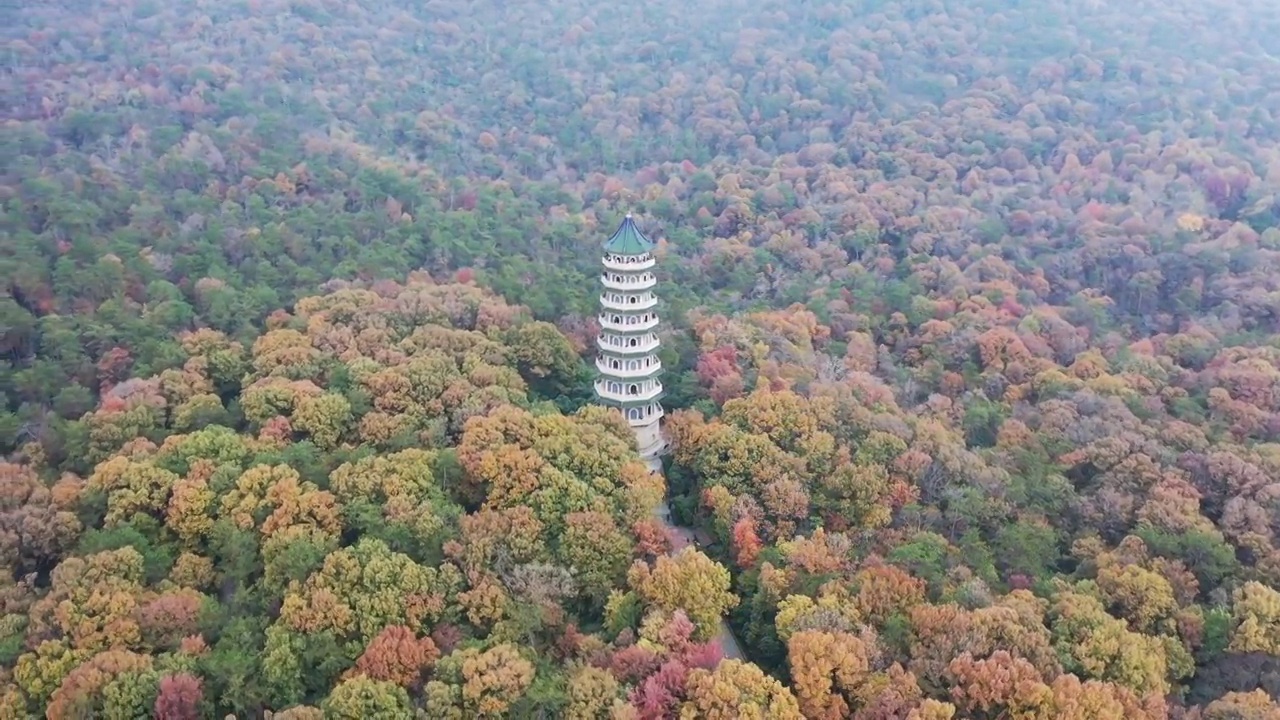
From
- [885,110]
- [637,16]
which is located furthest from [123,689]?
[637,16]

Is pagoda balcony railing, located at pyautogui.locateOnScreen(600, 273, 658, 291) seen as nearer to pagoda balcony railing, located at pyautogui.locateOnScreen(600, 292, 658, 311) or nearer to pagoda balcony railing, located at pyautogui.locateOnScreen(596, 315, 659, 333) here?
pagoda balcony railing, located at pyautogui.locateOnScreen(600, 292, 658, 311)

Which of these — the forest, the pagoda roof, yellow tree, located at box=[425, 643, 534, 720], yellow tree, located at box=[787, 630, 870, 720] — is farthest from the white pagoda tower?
yellow tree, located at box=[425, 643, 534, 720]

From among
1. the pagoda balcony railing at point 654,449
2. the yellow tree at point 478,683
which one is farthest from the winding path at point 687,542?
the yellow tree at point 478,683

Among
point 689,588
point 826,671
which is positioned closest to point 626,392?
point 689,588

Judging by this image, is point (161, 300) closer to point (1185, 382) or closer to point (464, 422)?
point (464, 422)

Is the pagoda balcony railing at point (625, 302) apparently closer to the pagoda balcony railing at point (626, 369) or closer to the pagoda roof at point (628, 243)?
Answer: the pagoda roof at point (628, 243)

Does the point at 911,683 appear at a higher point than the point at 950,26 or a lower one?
lower
